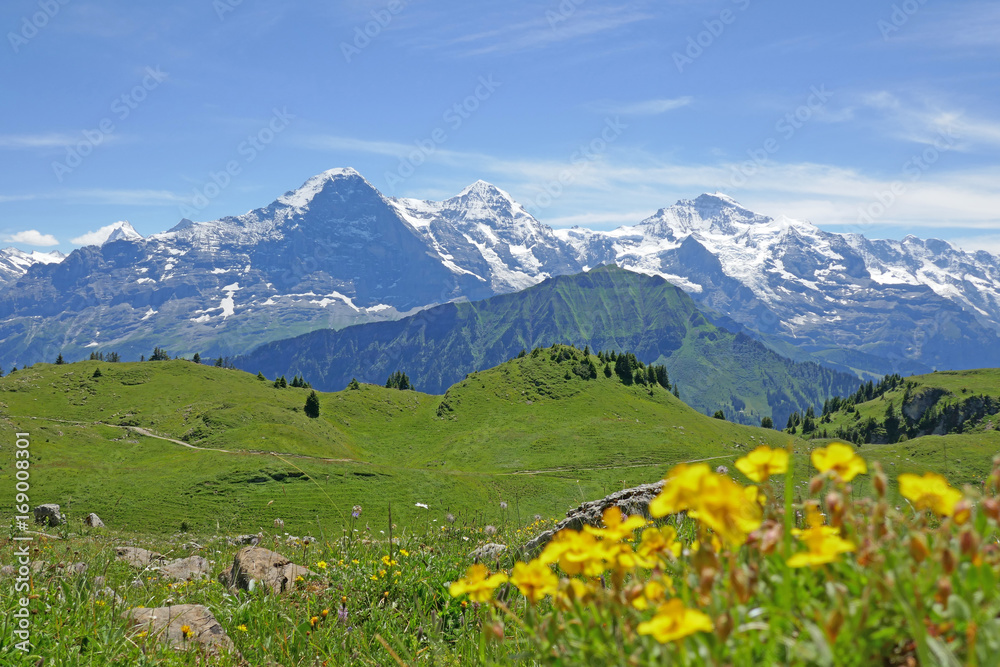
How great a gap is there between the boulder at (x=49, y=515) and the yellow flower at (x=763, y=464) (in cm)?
3443

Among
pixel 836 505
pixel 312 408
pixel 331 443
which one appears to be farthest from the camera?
pixel 312 408

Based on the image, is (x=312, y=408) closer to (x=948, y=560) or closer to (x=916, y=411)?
(x=948, y=560)

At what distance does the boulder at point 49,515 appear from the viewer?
27953 mm

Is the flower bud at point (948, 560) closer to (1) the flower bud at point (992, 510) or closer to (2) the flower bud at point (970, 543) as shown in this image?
(2) the flower bud at point (970, 543)

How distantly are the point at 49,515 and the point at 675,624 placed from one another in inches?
1396

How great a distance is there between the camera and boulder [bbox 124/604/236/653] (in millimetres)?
6026

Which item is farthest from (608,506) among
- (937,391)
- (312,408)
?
(937,391)

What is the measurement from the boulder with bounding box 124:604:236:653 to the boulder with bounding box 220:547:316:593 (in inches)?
38.1

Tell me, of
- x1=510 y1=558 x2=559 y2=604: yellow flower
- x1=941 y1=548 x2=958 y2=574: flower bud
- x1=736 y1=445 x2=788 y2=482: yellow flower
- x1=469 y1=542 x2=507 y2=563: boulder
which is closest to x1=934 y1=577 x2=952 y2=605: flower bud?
x1=941 y1=548 x2=958 y2=574: flower bud

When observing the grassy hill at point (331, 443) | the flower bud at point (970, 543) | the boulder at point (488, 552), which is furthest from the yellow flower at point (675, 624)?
the grassy hill at point (331, 443)

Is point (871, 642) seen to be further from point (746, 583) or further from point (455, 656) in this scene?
point (455, 656)

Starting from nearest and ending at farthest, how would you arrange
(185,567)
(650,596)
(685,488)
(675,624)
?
(675,624) < (685,488) < (650,596) < (185,567)

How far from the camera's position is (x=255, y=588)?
307 inches

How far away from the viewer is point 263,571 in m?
8.77
